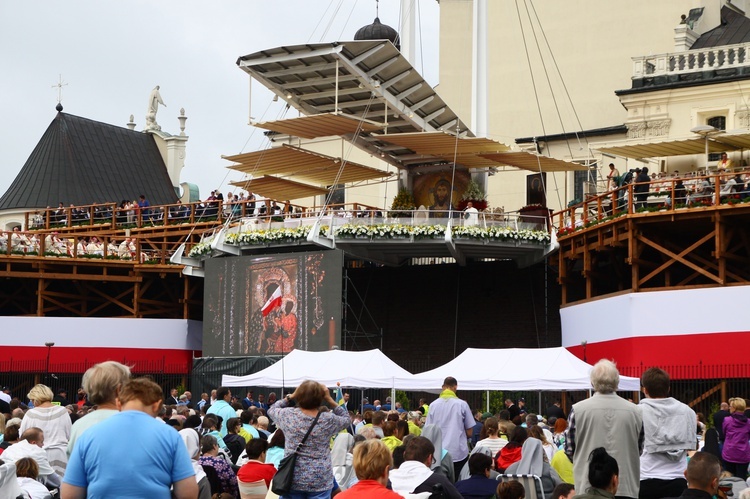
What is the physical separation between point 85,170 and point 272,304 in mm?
25119

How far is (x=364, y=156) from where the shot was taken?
5397cm

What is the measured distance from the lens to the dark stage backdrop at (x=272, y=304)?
119 ft

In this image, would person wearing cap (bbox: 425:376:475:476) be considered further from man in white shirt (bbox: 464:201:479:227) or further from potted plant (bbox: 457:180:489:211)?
potted plant (bbox: 457:180:489:211)

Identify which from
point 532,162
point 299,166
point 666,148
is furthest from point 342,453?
point 299,166

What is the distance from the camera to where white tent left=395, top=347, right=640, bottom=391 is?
22953 millimetres

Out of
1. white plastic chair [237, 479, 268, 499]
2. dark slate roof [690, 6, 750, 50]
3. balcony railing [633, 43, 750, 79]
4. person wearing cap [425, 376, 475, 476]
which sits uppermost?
dark slate roof [690, 6, 750, 50]

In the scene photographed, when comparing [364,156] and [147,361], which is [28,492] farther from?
[364,156]

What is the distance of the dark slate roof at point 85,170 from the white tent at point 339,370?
34121mm

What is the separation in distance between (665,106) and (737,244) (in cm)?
1020

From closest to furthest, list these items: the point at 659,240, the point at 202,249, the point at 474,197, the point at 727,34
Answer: the point at 659,240 → the point at 202,249 → the point at 474,197 → the point at 727,34

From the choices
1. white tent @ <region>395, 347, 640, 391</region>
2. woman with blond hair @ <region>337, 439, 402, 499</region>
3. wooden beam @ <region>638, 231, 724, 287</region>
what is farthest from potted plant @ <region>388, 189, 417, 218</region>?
woman with blond hair @ <region>337, 439, 402, 499</region>

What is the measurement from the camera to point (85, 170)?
2343 inches

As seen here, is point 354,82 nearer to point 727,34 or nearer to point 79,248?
point 79,248

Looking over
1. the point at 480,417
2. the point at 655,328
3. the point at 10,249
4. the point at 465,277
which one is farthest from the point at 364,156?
the point at 480,417
